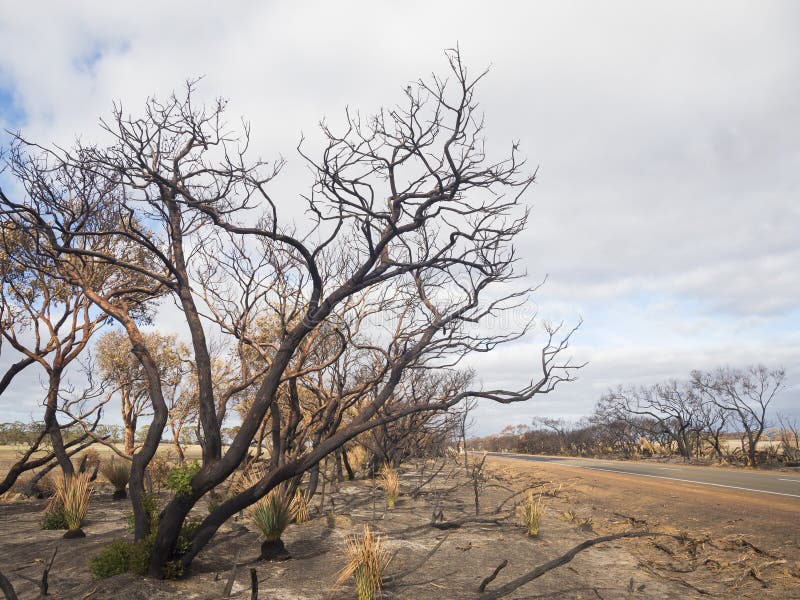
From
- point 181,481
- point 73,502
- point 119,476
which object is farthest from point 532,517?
point 119,476

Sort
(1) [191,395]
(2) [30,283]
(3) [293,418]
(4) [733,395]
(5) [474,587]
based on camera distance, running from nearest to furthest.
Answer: (5) [474,587], (3) [293,418], (2) [30,283], (1) [191,395], (4) [733,395]

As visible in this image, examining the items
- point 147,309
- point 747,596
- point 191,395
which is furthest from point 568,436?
point 747,596

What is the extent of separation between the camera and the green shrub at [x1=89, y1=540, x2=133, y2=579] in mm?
7137

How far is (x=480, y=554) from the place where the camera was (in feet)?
30.2

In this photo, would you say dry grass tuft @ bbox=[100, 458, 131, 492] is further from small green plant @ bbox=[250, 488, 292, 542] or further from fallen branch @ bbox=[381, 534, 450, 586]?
fallen branch @ bbox=[381, 534, 450, 586]

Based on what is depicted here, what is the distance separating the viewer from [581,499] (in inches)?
614

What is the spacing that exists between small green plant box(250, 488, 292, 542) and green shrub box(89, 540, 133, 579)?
6.39ft

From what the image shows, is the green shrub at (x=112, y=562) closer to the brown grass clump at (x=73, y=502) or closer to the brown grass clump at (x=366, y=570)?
the brown grass clump at (x=366, y=570)

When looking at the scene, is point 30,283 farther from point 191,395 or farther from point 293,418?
point 191,395

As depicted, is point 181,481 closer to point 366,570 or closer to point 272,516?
point 272,516

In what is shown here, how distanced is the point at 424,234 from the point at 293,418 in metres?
Answer: 4.80

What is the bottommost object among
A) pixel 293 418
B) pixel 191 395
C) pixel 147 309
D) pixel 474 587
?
pixel 474 587

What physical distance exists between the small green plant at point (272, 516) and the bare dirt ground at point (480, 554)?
47 cm

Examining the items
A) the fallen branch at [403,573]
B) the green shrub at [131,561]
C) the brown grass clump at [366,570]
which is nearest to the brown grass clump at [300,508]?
the fallen branch at [403,573]
